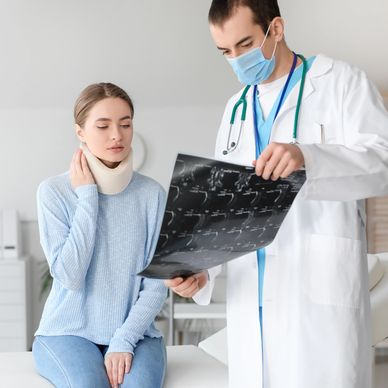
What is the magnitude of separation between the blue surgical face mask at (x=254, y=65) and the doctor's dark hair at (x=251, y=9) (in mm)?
24

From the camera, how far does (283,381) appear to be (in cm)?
165

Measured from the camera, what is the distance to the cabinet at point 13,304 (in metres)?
5.87

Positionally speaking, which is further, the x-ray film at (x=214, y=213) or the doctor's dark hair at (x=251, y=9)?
the doctor's dark hair at (x=251, y=9)

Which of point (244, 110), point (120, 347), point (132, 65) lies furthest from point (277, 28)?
point (132, 65)

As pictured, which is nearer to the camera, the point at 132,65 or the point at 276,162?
the point at 276,162

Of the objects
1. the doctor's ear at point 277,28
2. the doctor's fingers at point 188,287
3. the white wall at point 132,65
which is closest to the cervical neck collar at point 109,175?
the doctor's fingers at point 188,287

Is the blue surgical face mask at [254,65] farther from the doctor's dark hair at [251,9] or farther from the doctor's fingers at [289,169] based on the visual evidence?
the doctor's fingers at [289,169]

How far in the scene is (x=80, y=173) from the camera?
193 cm

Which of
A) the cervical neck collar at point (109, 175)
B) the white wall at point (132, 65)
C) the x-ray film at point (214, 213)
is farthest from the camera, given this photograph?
the white wall at point (132, 65)

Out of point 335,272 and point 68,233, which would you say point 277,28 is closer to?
point 335,272

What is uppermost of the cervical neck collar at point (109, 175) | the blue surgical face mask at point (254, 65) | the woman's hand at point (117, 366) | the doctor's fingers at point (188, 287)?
the blue surgical face mask at point (254, 65)

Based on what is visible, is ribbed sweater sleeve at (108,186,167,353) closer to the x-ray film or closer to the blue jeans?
the blue jeans

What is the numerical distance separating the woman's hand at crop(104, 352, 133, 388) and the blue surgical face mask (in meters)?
0.68

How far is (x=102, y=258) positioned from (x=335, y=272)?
0.59 meters
